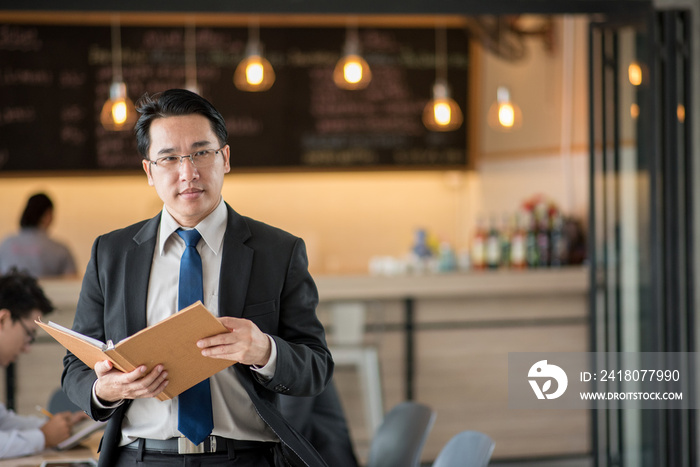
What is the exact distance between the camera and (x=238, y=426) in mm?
1588

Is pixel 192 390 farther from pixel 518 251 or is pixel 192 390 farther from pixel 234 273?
pixel 518 251

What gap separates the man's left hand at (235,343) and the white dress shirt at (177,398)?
0.19 meters

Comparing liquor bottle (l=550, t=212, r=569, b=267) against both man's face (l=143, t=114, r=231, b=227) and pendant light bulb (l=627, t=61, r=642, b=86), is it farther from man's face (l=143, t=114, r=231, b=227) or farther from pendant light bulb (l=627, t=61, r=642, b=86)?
man's face (l=143, t=114, r=231, b=227)

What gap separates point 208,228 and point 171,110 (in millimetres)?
250

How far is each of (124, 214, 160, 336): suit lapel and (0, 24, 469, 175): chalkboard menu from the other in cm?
410

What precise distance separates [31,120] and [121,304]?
170 inches

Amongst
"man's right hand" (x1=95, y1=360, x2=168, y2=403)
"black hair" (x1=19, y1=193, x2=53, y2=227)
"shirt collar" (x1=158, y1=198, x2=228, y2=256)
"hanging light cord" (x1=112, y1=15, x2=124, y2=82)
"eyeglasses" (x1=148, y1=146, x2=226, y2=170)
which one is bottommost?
"man's right hand" (x1=95, y1=360, x2=168, y2=403)

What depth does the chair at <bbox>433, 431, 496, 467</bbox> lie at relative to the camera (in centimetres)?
196

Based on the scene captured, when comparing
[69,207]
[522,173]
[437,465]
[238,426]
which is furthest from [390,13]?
[69,207]

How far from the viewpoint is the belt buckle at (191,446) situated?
1.55 m

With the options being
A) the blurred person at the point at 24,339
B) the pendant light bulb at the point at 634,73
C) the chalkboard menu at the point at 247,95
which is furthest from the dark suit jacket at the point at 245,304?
the chalkboard menu at the point at 247,95

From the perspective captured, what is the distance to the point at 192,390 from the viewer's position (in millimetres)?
1555

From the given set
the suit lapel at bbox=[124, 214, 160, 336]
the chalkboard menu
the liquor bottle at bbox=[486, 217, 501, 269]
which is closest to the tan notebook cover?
the suit lapel at bbox=[124, 214, 160, 336]

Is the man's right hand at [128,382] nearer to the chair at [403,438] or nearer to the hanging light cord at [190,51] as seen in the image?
the chair at [403,438]
